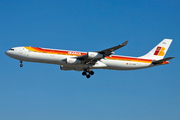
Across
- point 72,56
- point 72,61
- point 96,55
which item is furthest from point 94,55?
point 72,56

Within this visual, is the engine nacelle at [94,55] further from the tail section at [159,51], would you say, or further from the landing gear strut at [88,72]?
the tail section at [159,51]

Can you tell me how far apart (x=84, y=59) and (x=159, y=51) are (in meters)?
18.2

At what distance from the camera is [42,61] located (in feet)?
147

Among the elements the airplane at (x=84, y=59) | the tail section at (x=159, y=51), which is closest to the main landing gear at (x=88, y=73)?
the airplane at (x=84, y=59)

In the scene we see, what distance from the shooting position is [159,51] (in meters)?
55.8

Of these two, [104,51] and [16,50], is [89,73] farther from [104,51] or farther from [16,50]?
[16,50]

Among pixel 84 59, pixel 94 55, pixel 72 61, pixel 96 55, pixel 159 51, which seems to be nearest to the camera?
pixel 94 55

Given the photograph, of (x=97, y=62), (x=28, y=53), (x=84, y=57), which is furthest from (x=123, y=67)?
(x=28, y=53)

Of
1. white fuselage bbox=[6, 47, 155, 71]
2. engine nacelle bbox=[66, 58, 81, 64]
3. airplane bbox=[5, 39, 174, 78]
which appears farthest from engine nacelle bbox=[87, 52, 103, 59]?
white fuselage bbox=[6, 47, 155, 71]

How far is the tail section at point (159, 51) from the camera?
54.3m

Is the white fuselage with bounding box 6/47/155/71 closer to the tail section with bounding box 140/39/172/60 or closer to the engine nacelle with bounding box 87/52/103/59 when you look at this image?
the tail section with bounding box 140/39/172/60

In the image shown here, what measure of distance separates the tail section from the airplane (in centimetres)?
86

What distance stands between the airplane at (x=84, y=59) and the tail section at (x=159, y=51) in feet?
2.82

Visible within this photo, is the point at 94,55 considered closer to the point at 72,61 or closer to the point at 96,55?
the point at 96,55
